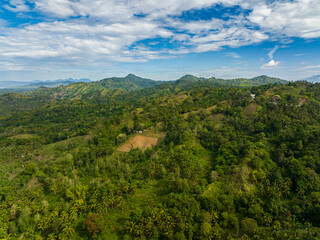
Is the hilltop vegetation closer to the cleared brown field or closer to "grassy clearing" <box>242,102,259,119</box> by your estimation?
the cleared brown field

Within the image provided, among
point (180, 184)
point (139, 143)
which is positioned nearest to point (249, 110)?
point (139, 143)

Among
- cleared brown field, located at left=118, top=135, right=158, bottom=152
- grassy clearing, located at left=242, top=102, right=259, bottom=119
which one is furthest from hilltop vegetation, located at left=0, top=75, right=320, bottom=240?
grassy clearing, located at left=242, top=102, right=259, bottom=119

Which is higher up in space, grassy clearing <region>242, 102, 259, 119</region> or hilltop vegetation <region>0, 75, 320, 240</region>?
grassy clearing <region>242, 102, 259, 119</region>

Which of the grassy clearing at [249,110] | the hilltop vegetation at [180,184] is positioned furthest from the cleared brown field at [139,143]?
the grassy clearing at [249,110]

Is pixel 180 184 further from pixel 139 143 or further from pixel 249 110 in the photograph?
pixel 249 110

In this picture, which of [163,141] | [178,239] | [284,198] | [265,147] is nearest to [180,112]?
[163,141]

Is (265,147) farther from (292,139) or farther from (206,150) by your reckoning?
(206,150)

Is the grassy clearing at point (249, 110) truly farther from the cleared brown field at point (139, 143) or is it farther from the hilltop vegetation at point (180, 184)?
the cleared brown field at point (139, 143)

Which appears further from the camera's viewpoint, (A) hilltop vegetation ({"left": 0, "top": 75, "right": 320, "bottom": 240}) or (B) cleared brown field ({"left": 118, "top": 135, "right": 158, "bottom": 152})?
(B) cleared brown field ({"left": 118, "top": 135, "right": 158, "bottom": 152})
